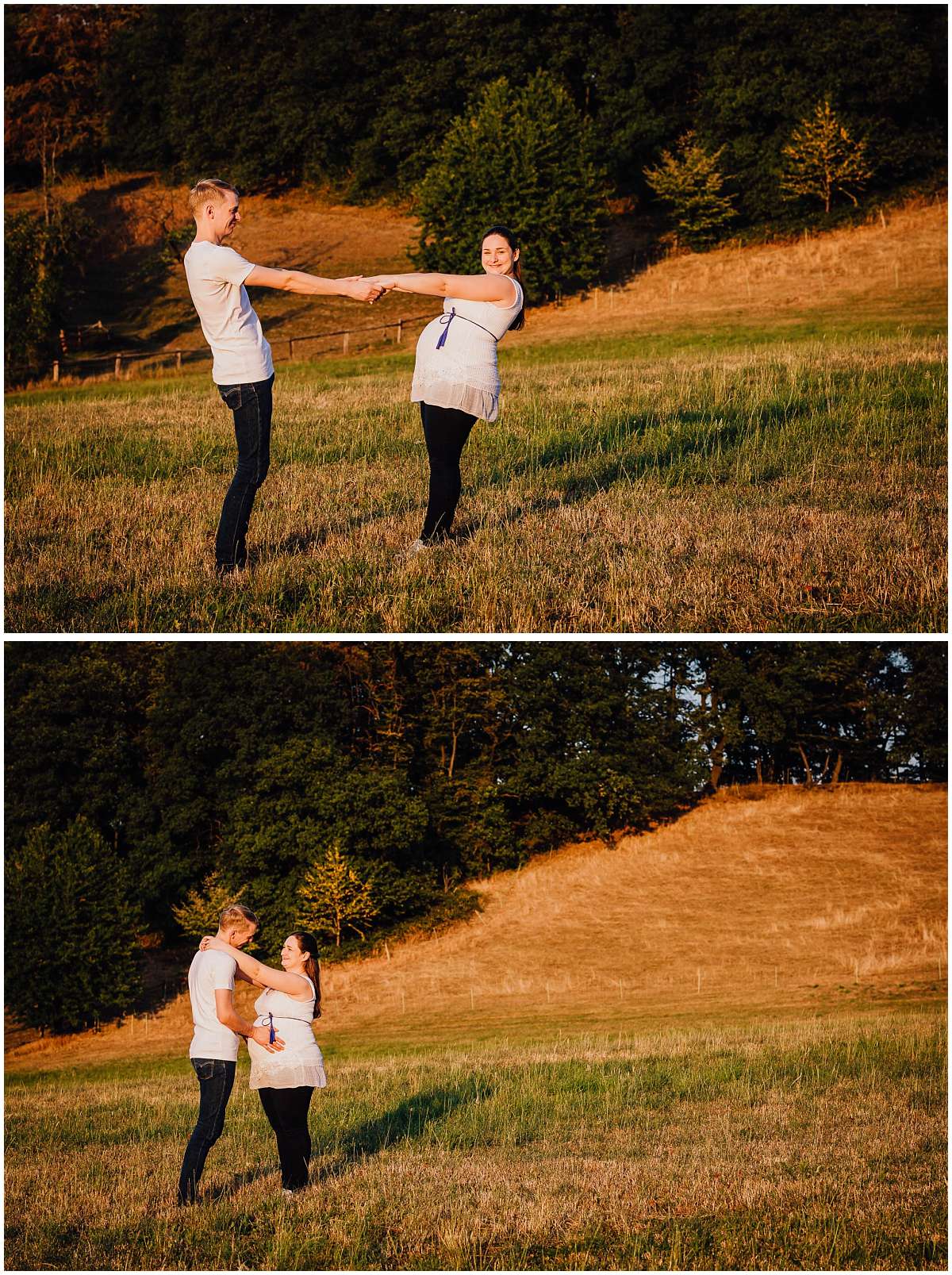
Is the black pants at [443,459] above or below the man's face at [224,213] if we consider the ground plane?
below

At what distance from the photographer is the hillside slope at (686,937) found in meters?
25.1

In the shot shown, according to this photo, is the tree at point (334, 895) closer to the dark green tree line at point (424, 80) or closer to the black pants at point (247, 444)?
the black pants at point (247, 444)

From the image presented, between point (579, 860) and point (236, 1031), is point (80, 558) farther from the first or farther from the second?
point (579, 860)

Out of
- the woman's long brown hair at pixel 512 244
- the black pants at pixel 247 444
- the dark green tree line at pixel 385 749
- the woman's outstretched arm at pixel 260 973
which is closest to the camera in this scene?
the woman's outstretched arm at pixel 260 973

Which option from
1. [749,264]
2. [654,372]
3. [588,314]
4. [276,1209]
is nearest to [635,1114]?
[276,1209]

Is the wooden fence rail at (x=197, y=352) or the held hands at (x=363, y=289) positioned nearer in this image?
the held hands at (x=363, y=289)

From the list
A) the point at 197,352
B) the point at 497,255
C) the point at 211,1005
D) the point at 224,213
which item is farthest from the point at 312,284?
the point at 197,352

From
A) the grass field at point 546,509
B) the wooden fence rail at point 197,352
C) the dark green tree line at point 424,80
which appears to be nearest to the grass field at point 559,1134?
the grass field at point 546,509

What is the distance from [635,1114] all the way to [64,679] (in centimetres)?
2912

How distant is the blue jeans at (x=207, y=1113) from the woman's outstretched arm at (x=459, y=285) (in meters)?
5.57

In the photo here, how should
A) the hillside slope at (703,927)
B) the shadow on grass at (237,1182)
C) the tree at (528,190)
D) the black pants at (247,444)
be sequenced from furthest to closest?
1. the tree at (528,190)
2. the hillside slope at (703,927)
3. the black pants at (247,444)
4. the shadow on grass at (237,1182)

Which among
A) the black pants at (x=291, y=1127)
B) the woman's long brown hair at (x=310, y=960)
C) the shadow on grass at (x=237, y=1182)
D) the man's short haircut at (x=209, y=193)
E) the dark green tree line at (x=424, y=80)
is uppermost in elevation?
the dark green tree line at (x=424, y=80)

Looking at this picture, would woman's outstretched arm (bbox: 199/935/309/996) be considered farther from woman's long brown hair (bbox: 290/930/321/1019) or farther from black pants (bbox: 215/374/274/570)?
black pants (bbox: 215/374/274/570)

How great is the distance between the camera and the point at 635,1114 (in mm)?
10352
